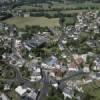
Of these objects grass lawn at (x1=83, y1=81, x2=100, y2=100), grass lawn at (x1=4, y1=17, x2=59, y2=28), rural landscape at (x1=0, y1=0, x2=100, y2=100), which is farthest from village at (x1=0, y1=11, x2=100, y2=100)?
grass lawn at (x1=4, y1=17, x2=59, y2=28)

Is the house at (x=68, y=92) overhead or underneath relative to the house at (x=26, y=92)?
overhead

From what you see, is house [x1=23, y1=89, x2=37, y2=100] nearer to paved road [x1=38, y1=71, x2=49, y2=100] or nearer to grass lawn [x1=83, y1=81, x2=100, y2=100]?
paved road [x1=38, y1=71, x2=49, y2=100]

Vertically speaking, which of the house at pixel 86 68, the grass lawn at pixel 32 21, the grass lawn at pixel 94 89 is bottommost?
the grass lawn at pixel 94 89

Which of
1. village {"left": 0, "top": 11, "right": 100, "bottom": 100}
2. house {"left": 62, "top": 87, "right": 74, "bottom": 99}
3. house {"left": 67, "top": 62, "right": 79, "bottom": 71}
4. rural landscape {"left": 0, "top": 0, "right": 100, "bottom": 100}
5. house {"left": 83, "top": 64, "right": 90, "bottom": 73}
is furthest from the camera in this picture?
house {"left": 67, "top": 62, "right": 79, "bottom": 71}

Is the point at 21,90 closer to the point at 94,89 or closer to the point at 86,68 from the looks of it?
the point at 94,89

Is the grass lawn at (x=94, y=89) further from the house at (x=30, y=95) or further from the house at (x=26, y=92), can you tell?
the house at (x=26, y=92)

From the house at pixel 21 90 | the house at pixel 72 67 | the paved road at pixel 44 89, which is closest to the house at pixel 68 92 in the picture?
the paved road at pixel 44 89

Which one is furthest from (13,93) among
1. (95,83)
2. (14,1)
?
(14,1)

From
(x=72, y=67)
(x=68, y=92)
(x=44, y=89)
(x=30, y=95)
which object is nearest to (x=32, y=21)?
(x=72, y=67)
